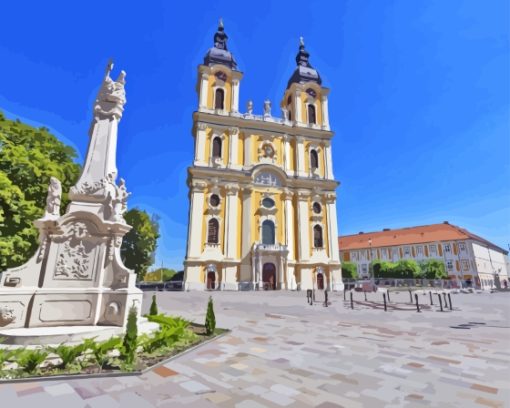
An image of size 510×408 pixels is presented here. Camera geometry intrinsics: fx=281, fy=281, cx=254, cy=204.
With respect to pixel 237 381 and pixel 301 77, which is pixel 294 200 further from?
pixel 237 381

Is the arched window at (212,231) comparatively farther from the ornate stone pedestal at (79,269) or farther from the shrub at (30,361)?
the shrub at (30,361)

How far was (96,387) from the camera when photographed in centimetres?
416

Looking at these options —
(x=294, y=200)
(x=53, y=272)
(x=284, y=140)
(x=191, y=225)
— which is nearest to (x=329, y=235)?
(x=294, y=200)

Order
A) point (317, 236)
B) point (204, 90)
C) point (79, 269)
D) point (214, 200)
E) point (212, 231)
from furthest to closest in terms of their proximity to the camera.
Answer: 1. point (204, 90)
2. point (317, 236)
3. point (214, 200)
4. point (212, 231)
5. point (79, 269)

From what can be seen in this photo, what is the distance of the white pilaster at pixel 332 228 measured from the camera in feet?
114

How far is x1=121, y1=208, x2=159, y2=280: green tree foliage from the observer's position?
33.8 m

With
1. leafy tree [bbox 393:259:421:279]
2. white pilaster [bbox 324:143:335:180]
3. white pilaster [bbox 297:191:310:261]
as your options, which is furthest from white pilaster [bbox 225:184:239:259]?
leafy tree [bbox 393:259:421:279]

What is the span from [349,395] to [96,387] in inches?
145

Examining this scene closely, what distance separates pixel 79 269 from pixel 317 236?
30.7m

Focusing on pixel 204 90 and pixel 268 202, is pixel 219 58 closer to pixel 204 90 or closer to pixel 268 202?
pixel 204 90

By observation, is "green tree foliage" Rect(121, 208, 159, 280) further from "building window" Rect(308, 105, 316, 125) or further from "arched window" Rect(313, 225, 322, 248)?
"building window" Rect(308, 105, 316, 125)

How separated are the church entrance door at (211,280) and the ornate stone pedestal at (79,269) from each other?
2295cm

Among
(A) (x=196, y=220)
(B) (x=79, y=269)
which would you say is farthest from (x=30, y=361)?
(A) (x=196, y=220)

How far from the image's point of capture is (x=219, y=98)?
38250 millimetres
